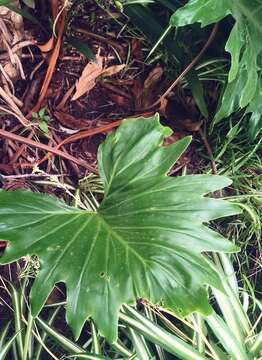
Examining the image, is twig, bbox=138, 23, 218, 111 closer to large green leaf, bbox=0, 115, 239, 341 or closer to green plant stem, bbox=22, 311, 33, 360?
large green leaf, bbox=0, 115, 239, 341

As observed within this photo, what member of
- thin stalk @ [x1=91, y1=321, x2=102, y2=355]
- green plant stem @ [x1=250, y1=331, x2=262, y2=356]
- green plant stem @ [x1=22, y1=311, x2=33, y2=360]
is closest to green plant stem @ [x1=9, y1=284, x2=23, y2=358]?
green plant stem @ [x1=22, y1=311, x2=33, y2=360]

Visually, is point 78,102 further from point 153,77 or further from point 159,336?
point 159,336

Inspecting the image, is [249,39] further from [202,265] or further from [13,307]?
[13,307]

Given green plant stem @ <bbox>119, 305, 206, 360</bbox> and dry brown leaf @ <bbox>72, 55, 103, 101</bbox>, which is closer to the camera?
green plant stem @ <bbox>119, 305, 206, 360</bbox>

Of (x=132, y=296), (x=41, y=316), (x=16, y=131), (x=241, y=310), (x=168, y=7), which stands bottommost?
(x=41, y=316)

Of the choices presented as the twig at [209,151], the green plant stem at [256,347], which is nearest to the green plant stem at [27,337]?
the green plant stem at [256,347]

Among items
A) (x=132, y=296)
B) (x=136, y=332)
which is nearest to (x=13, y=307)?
(x=136, y=332)
